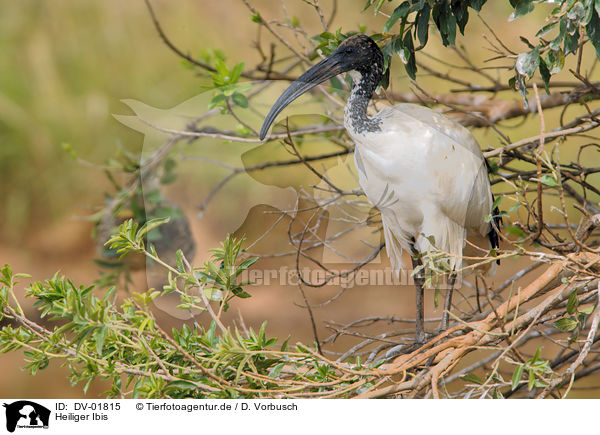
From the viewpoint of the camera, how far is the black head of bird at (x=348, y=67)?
3.83 feet

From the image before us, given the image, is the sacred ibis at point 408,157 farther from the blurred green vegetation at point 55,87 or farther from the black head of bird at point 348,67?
the blurred green vegetation at point 55,87

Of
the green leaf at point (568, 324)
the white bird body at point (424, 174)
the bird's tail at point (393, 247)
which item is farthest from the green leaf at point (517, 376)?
the bird's tail at point (393, 247)

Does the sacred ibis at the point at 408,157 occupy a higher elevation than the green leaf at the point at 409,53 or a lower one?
lower

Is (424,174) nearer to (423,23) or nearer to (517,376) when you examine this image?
(423,23)

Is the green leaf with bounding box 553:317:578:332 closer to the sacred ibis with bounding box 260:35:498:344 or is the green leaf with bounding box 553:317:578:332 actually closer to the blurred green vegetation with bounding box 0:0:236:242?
the sacred ibis with bounding box 260:35:498:344

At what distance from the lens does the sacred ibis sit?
3.83 ft

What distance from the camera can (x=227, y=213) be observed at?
1276 mm

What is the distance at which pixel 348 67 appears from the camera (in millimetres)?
1173

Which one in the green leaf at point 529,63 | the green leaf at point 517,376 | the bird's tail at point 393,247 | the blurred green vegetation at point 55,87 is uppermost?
the blurred green vegetation at point 55,87

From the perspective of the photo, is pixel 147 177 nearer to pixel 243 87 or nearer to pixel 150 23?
pixel 243 87
